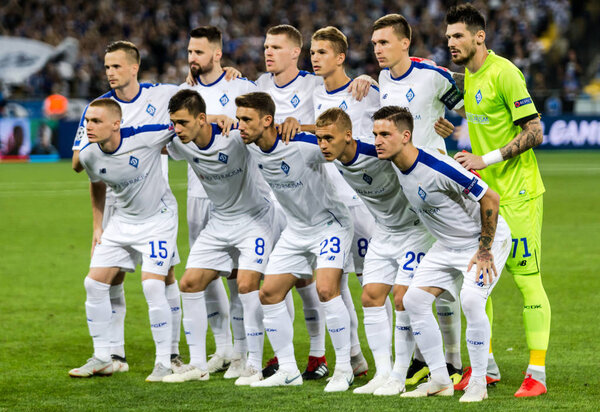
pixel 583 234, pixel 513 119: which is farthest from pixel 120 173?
pixel 583 234

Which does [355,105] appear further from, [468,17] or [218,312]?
[218,312]

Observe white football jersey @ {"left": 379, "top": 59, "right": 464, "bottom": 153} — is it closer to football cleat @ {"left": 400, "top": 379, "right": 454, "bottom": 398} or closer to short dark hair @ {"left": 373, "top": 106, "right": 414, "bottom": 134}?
short dark hair @ {"left": 373, "top": 106, "right": 414, "bottom": 134}

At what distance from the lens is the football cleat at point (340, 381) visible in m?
6.33

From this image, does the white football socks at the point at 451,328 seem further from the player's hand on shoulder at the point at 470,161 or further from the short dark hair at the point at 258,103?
the short dark hair at the point at 258,103

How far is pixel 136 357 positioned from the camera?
25.4 ft

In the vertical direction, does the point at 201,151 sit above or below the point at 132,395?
above

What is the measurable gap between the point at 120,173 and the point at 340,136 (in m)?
1.88

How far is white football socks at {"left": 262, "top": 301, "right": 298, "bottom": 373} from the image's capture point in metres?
6.59

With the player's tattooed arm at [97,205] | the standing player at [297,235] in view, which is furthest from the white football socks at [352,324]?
the player's tattooed arm at [97,205]

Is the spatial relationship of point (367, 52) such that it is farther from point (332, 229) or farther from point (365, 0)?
point (332, 229)

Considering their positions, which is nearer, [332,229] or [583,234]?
[332,229]

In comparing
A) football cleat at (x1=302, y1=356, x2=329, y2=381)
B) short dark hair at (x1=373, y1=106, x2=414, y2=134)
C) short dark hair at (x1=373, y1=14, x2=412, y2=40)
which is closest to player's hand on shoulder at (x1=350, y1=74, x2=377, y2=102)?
short dark hair at (x1=373, y1=14, x2=412, y2=40)

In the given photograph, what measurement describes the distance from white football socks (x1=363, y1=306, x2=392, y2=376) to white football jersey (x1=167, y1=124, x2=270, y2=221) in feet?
4.33

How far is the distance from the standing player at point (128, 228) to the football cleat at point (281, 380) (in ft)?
2.70
